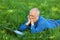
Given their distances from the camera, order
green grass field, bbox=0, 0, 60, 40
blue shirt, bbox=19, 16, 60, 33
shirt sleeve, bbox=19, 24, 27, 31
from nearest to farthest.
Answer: green grass field, bbox=0, 0, 60, 40
blue shirt, bbox=19, 16, 60, 33
shirt sleeve, bbox=19, 24, 27, 31

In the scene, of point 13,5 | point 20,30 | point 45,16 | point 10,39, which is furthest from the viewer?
point 13,5

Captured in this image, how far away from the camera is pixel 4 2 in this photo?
23.3 ft

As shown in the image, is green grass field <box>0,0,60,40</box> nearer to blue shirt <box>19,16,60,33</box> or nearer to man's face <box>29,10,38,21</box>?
blue shirt <box>19,16,60,33</box>

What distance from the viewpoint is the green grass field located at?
5.44 meters

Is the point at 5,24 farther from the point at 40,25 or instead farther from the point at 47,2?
the point at 47,2

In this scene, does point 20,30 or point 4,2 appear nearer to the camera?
point 20,30

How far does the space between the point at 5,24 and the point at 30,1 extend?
150 cm

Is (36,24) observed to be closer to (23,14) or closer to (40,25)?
(40,25)

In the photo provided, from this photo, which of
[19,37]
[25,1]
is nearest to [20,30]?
[19,37]

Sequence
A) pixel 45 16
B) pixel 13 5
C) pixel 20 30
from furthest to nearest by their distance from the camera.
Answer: pixel 13 5
pixel 45 16
pixel 20 30

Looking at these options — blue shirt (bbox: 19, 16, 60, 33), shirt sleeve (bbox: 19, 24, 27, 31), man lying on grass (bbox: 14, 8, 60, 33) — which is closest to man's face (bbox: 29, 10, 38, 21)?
man lying on grass (bbox: 14, 8, 60, 33)

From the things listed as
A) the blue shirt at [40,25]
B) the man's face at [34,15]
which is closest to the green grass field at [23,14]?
the blue shirt at [40,25]

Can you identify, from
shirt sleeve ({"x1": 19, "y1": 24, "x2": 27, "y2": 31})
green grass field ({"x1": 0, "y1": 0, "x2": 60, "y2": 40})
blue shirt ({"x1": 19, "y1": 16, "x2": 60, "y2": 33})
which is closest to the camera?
green grass field ({"x1": 0, "y1": 0, "x2": 60, "y2": 40})

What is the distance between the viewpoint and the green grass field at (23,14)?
5438 millimetres
